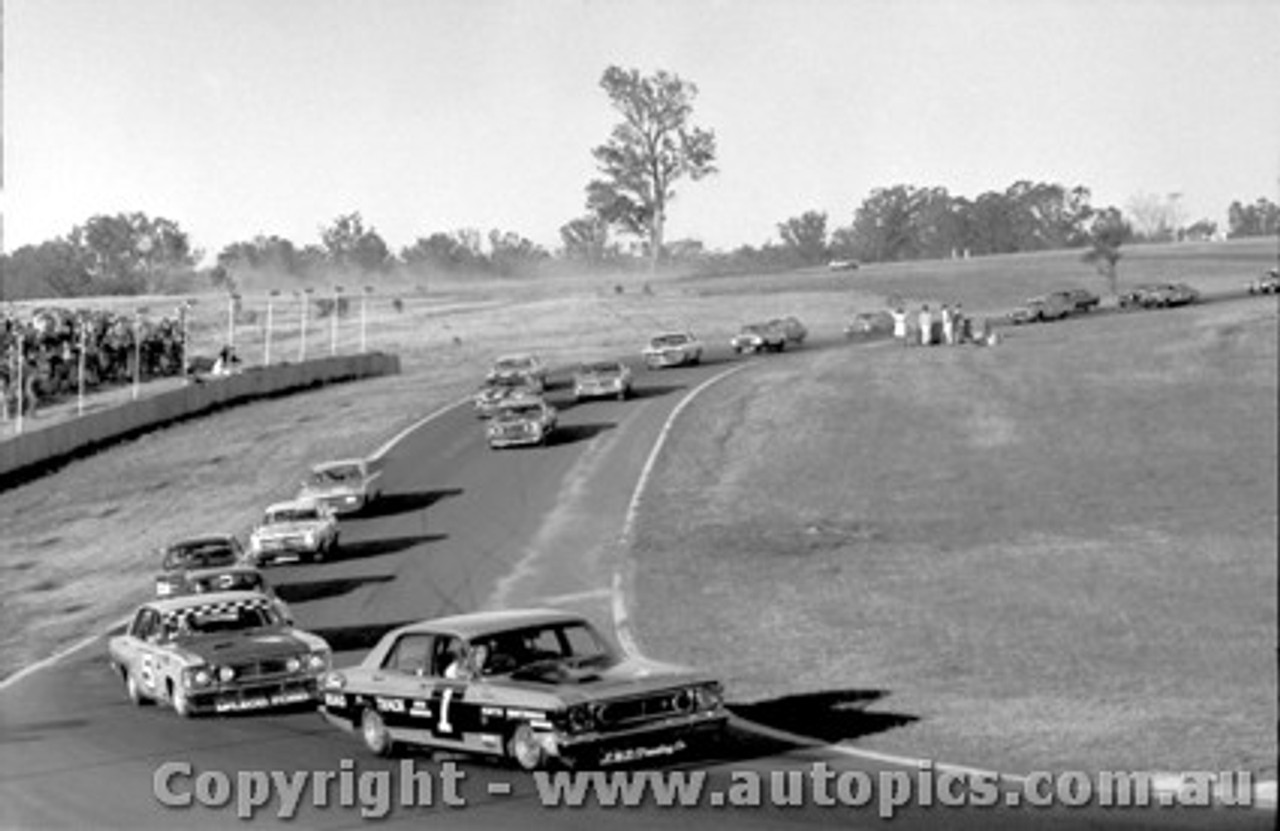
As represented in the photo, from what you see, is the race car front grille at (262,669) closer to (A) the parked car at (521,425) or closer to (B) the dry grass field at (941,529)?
(B) the dry grass field at (941,529)

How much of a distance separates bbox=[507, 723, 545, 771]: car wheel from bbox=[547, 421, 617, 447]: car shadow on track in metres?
41.3

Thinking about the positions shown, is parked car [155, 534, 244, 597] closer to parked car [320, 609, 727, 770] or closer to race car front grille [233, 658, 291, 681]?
race car front grille [233, 658, 291, 681]

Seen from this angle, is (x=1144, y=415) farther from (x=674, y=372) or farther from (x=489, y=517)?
(x=674, y=372)

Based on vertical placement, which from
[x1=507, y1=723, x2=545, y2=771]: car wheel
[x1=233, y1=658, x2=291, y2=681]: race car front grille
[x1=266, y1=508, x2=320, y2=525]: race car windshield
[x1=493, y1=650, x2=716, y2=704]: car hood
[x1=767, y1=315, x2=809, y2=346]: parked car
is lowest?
[x1=266, y1=508, x2=320, y2=525]: race car windshield

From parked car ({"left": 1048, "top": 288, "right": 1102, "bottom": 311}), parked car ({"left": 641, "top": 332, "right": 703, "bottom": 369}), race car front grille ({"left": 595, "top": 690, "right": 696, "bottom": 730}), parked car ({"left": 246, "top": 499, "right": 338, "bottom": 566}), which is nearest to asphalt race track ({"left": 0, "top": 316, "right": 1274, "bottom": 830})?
parked car ({"left": 246, "top": 499, "right": 338, "bottom": 566})

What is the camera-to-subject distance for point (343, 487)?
49969 mm

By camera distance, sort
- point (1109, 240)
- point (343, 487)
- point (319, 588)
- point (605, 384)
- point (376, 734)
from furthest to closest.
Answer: point (1109, 240), point (605, 384), point (343, 487), point (319, 588), point (376, 734)

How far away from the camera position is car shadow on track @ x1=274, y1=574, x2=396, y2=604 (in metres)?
38.4

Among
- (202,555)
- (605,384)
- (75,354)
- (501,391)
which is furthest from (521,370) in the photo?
(202,555)

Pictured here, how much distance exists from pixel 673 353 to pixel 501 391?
40.3ft

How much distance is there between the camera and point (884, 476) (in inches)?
1416

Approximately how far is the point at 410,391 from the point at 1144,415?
64715mm

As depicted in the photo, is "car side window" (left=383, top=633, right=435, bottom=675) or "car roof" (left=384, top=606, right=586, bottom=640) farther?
"car side window" (left=383, top=633, right=435, bottom=675)

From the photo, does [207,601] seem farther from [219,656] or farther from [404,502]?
[404,502]
